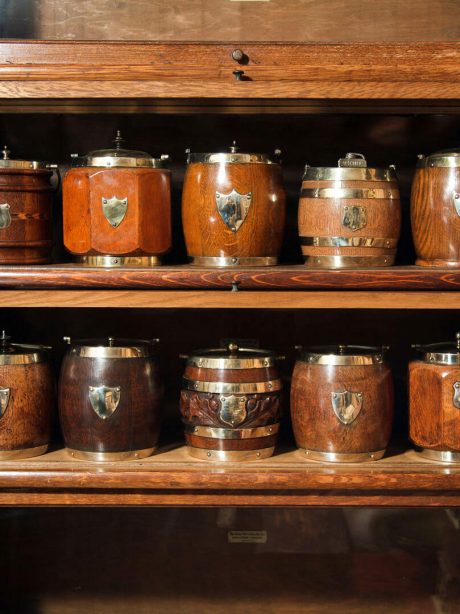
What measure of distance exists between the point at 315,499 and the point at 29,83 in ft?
3.63

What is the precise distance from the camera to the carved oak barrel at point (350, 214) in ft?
6.90

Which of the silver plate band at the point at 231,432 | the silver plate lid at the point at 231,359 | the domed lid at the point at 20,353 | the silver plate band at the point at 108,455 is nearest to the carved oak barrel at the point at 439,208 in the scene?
the silver plate lid at the point at 231,359

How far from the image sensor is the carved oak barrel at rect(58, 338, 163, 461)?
2.12 m

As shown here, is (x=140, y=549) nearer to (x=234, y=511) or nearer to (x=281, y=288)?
(x=234, y=511)

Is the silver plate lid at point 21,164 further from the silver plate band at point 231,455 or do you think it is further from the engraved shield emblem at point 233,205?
the silver plate band at point 231,455

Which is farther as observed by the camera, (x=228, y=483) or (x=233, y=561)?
(x=233, y=561)

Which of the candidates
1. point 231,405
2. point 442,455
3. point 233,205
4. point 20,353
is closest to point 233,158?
point 233,205

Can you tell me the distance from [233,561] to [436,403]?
807mm

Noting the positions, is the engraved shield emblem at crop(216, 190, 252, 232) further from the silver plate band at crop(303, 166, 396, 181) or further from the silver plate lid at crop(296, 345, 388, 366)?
the silver plate lid at crop(296, 345, 388, 366)

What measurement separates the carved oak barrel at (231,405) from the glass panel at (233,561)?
48cm

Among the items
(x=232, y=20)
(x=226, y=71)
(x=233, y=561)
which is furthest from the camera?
(x=233, y=561)

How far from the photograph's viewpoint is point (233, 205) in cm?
210

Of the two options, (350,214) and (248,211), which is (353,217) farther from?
(248,211)

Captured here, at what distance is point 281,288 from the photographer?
2064 mm
